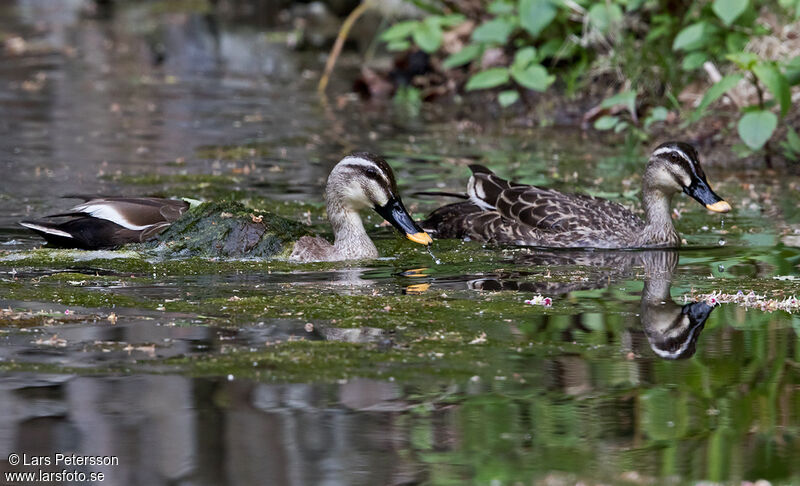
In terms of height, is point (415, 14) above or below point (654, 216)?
above

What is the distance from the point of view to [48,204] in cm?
1012

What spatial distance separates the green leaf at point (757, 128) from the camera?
11336mm

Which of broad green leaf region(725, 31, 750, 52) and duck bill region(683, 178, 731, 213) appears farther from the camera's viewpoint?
broad green leaf region(725, 31, 750, 52)

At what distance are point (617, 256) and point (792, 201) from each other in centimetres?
275

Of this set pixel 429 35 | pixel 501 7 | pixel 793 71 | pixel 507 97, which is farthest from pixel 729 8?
pixel 429 35

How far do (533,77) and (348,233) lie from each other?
6729 mm

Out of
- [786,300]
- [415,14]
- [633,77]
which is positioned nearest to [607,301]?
[786,300]

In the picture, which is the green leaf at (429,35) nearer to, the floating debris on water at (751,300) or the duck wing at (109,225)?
the duck wing at (109,225)

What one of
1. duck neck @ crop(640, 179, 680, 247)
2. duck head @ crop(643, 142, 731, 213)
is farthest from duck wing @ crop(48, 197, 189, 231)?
duck head @ crop(643, 142, 731, 213)

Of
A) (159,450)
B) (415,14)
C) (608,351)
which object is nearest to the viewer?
(159,450)

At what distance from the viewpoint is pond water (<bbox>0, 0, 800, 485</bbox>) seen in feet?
15.8

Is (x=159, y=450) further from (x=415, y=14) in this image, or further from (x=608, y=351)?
(x=415, y=14)

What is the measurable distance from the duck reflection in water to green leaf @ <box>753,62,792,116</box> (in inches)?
116

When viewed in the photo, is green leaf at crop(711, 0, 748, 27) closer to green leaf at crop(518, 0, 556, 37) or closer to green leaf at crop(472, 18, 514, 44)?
green leaf at crop(518, 0, 556, 37)
